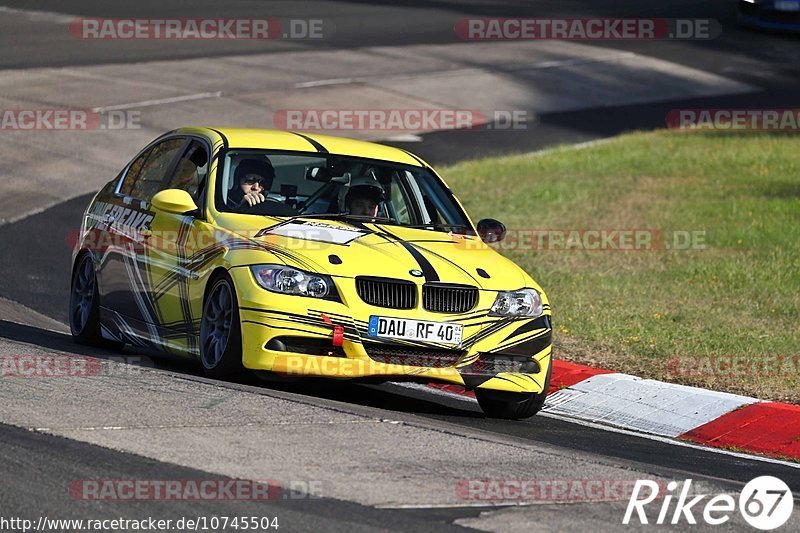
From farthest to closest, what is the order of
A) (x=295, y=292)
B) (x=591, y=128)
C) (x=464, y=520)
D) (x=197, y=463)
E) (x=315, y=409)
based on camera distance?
(x=591, y=128) < (x=295, y=292) < (x=315, y=409) < (x=197, y=463) < (x=464, y=520)

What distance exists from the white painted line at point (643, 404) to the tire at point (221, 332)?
248 centimetres

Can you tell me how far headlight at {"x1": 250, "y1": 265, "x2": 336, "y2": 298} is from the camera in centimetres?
891

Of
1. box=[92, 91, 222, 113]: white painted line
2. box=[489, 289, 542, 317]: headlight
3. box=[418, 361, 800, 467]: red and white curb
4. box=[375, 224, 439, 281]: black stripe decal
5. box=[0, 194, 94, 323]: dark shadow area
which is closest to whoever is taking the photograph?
box=[375, 224, 439, 281]: black stripe decal

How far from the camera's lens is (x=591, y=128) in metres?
26.5

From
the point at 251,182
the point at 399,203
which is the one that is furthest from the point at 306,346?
the point at 399,203

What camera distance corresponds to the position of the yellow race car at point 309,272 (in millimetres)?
8906

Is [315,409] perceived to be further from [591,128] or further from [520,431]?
[591,128]

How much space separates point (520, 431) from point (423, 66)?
69.1ft

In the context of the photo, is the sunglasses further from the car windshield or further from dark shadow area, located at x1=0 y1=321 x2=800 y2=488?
dark shadow area, located at x1=0 y1=321 x2=800 y2=488

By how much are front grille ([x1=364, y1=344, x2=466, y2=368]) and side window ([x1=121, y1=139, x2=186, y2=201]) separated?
256 cm

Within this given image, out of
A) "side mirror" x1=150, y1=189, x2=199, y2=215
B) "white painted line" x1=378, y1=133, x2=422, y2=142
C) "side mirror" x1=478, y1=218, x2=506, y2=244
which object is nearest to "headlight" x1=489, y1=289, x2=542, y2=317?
"side mirror" x1=478, y1=218, x2=506, y2=244

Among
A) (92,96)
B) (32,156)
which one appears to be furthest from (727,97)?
(32,156)

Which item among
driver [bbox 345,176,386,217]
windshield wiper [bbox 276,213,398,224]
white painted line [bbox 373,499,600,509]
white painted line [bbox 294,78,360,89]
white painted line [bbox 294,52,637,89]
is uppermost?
driver [bbox 345,176,386,217]

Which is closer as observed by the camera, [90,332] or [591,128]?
[90,332]
